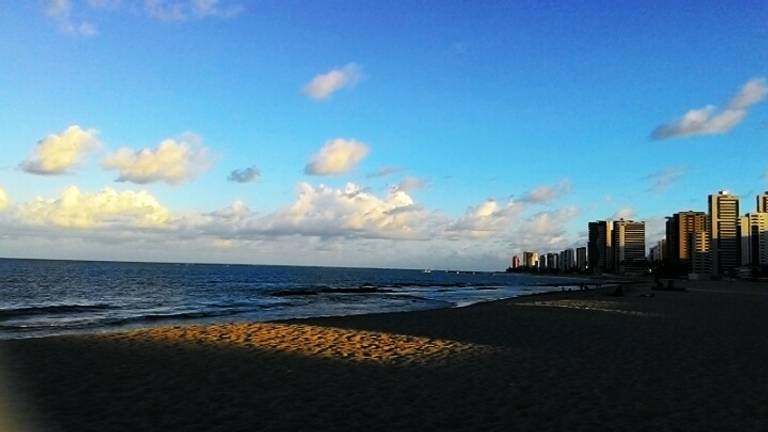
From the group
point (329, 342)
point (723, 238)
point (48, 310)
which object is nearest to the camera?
point (329, 342)

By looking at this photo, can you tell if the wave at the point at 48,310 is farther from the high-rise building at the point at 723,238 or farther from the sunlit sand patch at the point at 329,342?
the high-rise building at the point at 723,238

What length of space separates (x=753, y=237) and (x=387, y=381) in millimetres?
211656

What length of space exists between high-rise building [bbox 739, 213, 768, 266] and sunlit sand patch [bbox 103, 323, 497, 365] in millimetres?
203161

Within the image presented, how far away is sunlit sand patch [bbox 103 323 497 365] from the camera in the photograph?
13.2m

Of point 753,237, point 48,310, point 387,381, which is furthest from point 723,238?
point 387,381

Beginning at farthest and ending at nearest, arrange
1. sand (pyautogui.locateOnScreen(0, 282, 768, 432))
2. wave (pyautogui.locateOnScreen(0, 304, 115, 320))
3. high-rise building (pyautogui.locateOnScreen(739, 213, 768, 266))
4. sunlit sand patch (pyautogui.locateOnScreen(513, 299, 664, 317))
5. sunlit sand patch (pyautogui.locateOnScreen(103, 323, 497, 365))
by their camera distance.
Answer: high-rise building (pyautogui.locateOnScreen(739, 213, 768, 266))
wave (pyautogui.locateOnScreen(0, 304, 115, 320))
sunlit sand patch (pyautogui.locateOnScreen(513, 299, 664, 317))
sunlit sand patch (pyautogui.locateOnScreen(103, 323, 497, 365))
sand (pyautogui.locateOnScreen(0, 282, 768, 432))

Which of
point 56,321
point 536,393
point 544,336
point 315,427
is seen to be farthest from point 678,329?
point 56,321

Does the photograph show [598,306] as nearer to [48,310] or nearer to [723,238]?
[48,310]

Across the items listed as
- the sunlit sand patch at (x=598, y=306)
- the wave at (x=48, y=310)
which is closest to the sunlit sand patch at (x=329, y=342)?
the sunlit sand patch at (x=598, y=306)

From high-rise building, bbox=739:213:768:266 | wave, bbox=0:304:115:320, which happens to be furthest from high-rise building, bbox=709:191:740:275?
wave, bbox=0:304:115:320

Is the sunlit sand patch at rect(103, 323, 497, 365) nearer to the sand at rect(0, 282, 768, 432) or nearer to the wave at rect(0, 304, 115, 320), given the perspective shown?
the sand at rect(0, 282, 768, 432)

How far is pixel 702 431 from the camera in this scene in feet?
23.6

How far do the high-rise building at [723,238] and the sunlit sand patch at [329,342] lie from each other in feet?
652

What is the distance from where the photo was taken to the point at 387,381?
10281 millimetres
